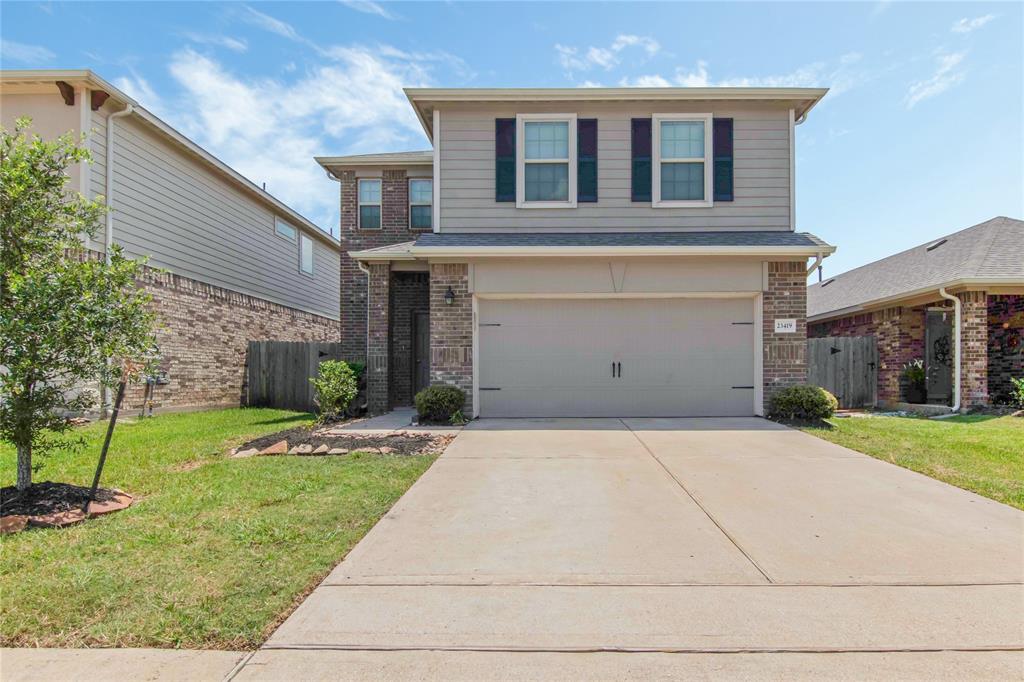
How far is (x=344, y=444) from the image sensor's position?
710 centimetres

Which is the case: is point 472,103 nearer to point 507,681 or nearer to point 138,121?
point 138,121

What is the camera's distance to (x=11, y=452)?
7.01 metres

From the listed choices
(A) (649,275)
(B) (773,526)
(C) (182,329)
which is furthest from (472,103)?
(B) (773,526)

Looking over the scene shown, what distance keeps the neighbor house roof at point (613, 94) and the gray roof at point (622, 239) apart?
7.97 feet

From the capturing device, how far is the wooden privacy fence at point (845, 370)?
1268cm

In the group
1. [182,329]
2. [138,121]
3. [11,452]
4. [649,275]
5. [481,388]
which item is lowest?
[11,452]

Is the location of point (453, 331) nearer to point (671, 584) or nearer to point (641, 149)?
point (641, 149)

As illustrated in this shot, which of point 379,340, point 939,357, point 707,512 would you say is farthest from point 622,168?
point 939,357

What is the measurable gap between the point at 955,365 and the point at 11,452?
1623 centimetres

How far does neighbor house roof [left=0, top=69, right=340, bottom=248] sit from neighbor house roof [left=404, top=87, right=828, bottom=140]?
5293 millimetres

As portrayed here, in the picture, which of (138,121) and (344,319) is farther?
(344,319)

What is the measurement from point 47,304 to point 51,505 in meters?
1.64

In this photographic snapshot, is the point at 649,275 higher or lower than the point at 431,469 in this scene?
higher

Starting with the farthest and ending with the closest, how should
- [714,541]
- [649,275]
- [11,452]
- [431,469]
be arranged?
[649,275], [11,452], [431,469], [714,541]
